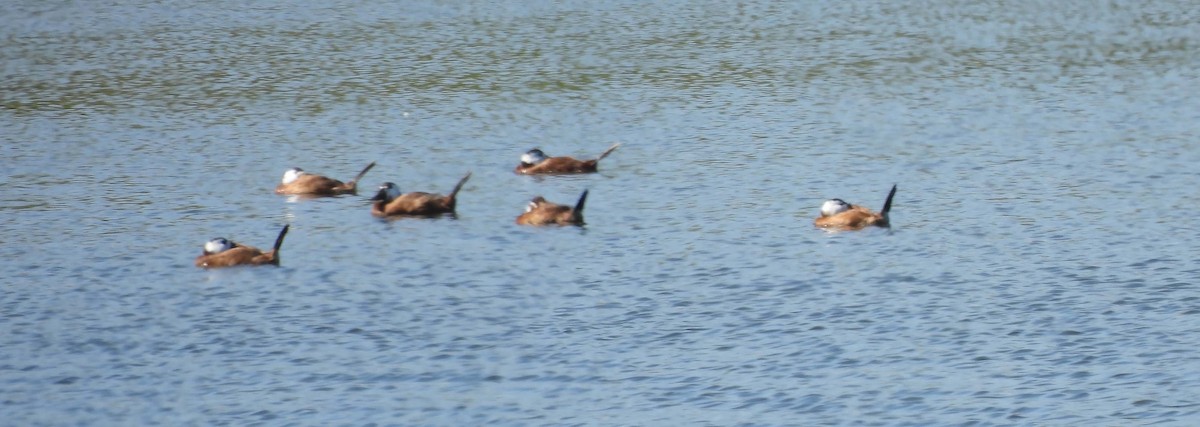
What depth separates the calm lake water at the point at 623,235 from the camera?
16734mm

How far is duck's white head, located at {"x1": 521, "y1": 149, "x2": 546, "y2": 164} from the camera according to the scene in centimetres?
2977

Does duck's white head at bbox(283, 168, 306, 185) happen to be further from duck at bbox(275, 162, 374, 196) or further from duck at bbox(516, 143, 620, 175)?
duck at bbox(516, 143, 620, 175)

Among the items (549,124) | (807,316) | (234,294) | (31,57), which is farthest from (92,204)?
(31,57)

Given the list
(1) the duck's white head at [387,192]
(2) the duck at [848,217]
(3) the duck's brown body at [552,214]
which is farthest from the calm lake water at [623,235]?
(1) the duck's white head at [387,192]

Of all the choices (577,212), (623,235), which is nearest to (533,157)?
(577,212)

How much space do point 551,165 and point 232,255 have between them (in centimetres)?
814

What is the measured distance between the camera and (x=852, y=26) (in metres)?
51.8

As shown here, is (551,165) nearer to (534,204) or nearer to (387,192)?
(387,192)

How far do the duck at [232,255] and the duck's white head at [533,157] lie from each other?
7266mm

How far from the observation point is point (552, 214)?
2511cm

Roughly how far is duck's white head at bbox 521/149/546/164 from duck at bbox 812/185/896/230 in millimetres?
6577

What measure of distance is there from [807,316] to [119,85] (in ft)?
88.5

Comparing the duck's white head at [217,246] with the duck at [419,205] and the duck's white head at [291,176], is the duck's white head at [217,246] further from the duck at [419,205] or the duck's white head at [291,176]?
the duck's white head at [291,176]

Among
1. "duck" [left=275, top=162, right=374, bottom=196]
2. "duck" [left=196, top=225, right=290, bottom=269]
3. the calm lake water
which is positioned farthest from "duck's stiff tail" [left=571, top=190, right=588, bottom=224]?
"duck" [left=275, top=162, right=374, bottom=196]
